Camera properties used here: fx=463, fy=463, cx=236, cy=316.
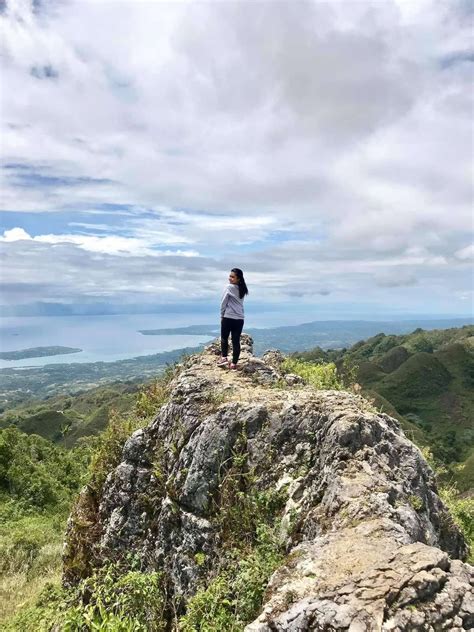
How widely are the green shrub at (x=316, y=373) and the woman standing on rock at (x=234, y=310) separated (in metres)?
1.98

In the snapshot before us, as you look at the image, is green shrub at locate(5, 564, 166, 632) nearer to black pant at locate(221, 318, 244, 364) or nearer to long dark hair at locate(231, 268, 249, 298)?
black pant at locate(221, 318, 244, 364)

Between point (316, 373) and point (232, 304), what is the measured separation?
3.33m

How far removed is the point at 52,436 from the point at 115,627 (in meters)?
96.3

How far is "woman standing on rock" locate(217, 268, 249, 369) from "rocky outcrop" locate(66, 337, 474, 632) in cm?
96

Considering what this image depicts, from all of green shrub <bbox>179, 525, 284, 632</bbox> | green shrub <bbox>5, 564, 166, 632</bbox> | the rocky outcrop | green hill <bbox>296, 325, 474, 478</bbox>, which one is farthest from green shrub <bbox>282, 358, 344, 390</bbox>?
green hill <bbox>296, 325, 474, 478</bbox>

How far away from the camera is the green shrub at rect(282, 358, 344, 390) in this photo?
1261cm

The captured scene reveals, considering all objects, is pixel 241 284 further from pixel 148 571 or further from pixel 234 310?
pixel 148 571

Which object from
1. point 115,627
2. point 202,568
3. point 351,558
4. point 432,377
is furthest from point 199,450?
point 432,377

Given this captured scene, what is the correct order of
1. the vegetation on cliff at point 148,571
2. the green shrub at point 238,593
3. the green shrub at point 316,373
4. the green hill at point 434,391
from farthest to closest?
the green hill at point 434,391
the green shrub at point 316,373
the vegetation on cliff at point 148,571
the green shrub at point 238,593

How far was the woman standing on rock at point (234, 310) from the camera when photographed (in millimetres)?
12289

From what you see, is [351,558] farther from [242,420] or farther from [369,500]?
[242,420]

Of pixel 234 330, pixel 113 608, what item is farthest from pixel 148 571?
pixel 234 330

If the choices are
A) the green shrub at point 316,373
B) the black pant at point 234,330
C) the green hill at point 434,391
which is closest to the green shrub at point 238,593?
the green shrub at point 316,373

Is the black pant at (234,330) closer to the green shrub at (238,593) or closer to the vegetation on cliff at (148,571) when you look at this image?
the vegetation on cliff at (148,571)
